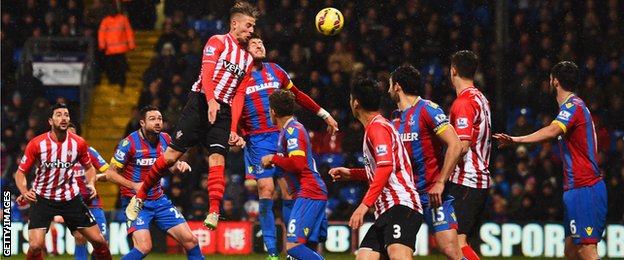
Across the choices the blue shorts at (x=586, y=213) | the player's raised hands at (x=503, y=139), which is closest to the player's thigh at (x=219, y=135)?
the player's raised hands at (x=503, y=139)

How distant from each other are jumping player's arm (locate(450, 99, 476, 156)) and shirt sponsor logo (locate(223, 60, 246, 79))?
84.9 inches

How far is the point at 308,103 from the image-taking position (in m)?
11.1

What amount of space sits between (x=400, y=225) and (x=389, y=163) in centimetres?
49

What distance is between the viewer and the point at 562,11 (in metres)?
20.8

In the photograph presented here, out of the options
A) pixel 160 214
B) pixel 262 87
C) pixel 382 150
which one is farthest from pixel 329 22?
pixel 382 150

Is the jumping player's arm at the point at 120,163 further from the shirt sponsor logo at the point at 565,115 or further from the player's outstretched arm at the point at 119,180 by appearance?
the shirt sponsor logo at the point at 565,115

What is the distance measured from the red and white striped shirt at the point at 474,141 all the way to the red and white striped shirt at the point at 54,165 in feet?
14.6

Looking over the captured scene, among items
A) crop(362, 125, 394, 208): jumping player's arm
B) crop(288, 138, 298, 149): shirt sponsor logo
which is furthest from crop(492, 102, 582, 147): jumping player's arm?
crop(288, 138, 298, 149): shirt sponsor logo

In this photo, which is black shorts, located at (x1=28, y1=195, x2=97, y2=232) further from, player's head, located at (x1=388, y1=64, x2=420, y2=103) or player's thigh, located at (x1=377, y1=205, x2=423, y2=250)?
player's thigh, located at (x1=377, y1=205, x2=423, y2=250)

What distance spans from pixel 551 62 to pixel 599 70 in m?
0.91

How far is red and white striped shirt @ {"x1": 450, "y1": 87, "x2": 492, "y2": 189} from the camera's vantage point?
9023 mm

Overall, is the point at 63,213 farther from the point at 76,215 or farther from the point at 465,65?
the point at 465,65

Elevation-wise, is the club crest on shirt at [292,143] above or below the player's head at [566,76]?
below

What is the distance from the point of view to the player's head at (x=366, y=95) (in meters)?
7.93
